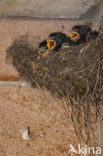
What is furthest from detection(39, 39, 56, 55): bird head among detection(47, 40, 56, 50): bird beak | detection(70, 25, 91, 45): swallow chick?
detection(70, 25, 91, 45): swallow chick

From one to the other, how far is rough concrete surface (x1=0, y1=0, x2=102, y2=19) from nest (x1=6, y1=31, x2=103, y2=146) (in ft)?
1.05

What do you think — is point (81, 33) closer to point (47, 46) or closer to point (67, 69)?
point (47, 46)

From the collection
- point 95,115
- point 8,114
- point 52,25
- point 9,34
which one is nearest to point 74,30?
point 52,25

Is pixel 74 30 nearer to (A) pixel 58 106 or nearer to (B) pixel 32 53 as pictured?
(B) pixel 32 53

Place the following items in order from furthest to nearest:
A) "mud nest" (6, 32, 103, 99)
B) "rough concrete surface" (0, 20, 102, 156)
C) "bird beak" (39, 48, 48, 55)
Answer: "bird beak" (39, 48, 48, 55)
"rough concrete surface" (0, 20, 102, 156)
"mud nest" (6, 32, 103, 99)

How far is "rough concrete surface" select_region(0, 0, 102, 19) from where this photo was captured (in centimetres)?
216

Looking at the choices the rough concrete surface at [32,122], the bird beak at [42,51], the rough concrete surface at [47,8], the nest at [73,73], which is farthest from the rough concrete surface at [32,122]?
the rough concrete surface at [47,8]

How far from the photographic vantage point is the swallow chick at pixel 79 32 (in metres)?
2.55

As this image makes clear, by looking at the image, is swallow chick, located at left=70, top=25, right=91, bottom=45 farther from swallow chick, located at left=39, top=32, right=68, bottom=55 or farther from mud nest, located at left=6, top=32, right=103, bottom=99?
mud nest, located at left=6, top=32, right=103, bottom=99

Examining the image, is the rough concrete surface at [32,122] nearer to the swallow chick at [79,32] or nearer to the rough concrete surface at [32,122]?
the rough concrete surface at [32,122]

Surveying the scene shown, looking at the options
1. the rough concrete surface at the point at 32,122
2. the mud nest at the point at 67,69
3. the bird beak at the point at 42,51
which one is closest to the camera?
the mud nest at the point at 67,69

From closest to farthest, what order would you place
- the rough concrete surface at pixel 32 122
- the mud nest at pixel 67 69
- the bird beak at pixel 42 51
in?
1. the mud nest at pixel 67 69
2. the rough concrete surface at pixel 32 122
3. the bird beak at pixel 42 51

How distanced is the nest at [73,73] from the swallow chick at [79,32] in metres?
0.29

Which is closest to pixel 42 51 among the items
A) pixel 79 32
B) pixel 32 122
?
pixel 79 32
